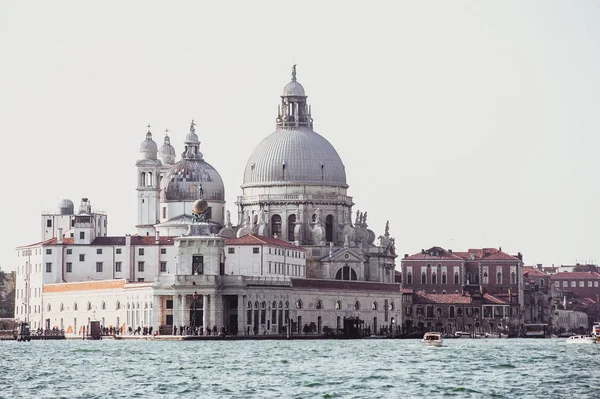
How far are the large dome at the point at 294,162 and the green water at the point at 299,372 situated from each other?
2183 inches

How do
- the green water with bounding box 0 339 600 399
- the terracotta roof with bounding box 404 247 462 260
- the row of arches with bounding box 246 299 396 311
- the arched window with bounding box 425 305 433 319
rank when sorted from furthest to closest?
the terracotta roof with bounding box 404 247 462 260, the arched window with bounding box 425 305 433 319, the row of arches with bounding box 246 299 396 311, the green water with bounding box 0 339 600 399

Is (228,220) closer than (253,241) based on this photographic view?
No

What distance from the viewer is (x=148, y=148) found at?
177875mm

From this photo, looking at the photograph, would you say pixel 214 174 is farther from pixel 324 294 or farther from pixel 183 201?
pixel 324 294

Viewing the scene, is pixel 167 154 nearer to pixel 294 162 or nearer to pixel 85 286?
pixel 294 162

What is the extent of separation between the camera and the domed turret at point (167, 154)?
600 feet

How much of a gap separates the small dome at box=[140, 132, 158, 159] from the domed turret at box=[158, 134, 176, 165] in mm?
3881

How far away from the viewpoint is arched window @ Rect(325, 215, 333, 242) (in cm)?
17475

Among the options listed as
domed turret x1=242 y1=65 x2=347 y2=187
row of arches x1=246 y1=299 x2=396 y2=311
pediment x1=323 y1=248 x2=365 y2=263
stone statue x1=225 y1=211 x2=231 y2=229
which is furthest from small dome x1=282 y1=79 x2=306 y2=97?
row of arches x1=246 y1=299 x2=396 y2=311

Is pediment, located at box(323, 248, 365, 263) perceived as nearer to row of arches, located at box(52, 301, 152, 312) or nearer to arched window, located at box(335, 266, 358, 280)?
arched window, located at box(335, 266, 358, 280)

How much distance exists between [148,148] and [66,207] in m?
11.0

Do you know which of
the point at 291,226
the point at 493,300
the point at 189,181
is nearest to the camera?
the point at 189,181

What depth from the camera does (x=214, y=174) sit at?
17500cm

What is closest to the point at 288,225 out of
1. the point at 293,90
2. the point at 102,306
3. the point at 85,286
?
the point at 293,90
